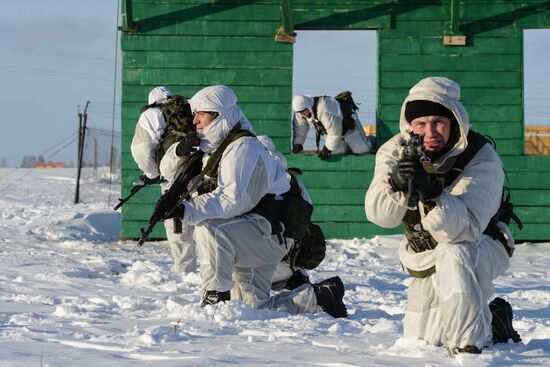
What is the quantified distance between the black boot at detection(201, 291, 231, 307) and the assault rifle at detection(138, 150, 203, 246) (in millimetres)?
478

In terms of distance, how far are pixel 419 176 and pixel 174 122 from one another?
Answer: 4918mm

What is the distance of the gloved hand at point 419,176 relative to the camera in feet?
14.3

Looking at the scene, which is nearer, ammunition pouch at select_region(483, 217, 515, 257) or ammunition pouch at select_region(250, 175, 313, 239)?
ammunition pouch at select_region(483, 217, 515, 257)

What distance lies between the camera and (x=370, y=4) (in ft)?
41.7

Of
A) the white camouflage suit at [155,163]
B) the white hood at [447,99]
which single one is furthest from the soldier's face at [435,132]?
the white camouflage suit at [155,163]

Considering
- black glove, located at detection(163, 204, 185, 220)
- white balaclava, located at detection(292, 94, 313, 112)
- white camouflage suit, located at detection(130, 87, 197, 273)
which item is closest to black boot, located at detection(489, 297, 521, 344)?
black glove, located at detection(163, 204, 185, 220)

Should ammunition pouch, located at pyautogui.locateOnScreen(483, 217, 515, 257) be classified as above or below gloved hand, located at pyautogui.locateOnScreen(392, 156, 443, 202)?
below

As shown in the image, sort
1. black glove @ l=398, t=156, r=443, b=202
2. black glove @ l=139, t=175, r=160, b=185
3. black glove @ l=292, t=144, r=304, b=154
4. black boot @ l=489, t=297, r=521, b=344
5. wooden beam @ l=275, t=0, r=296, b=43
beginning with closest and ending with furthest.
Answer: black glove @ l=398, t=156, r=443, b=202
black boot @ l=489, t=297, r=521, b=344
black glove @ l=139, t=175, r=160, b=185
wooden beam @ l=275, t=0, r=296, b=43
black glove @ l=292, t=144, r=304, b=154

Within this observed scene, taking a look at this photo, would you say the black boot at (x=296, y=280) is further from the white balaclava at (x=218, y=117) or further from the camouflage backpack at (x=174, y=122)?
the camouflage backpack at (x=174, y=122)

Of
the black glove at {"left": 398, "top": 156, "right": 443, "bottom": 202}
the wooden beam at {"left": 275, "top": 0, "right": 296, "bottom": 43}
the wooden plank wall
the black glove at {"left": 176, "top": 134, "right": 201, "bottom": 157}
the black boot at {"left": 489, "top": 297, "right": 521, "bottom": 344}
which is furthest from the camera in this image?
the wooden plank wall

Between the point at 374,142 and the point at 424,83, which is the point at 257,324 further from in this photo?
the point at 374,142

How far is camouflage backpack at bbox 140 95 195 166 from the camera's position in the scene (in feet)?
29.1

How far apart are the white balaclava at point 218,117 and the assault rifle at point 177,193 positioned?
19 cm

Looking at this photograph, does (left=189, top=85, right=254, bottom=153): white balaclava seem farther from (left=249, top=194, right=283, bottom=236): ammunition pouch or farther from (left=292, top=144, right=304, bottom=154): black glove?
→ (left=292, top=144, right=304, bottom=154): black glove
